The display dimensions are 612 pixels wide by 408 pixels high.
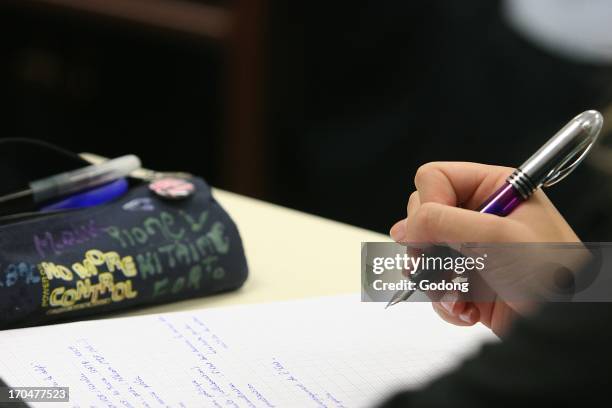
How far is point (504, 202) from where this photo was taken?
0.56m

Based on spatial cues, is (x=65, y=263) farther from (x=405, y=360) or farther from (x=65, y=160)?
(x=405, y=360)

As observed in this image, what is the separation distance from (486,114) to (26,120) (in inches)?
47.9

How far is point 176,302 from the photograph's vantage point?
2.39 ft

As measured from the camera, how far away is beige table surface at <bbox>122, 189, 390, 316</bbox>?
768 mm

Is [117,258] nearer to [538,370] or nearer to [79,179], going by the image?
[79,179]

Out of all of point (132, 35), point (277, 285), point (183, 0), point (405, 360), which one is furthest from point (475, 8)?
point (405, 360)

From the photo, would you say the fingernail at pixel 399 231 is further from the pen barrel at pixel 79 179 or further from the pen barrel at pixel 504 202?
the pen barrel at pixel 79 179

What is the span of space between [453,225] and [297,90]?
55.6 inches

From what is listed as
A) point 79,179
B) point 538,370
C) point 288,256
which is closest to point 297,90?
point 288,256

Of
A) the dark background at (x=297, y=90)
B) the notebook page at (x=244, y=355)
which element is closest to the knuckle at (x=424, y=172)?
the notebook page at (x=244, y=355)

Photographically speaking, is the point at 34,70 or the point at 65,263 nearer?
the point at 65,263

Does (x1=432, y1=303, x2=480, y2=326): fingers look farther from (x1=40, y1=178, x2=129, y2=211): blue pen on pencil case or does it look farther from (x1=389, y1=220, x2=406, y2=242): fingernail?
(x1=40, y1=178, x2=129, y2=211): blue pen on pencil case

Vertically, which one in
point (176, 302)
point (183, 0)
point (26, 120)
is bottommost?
point (26, 120)

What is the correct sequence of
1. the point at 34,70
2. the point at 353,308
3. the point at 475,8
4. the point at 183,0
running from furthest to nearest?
the point at 34,70 < the point at 183,0 < the point at 475,8 < the point at 353,308
